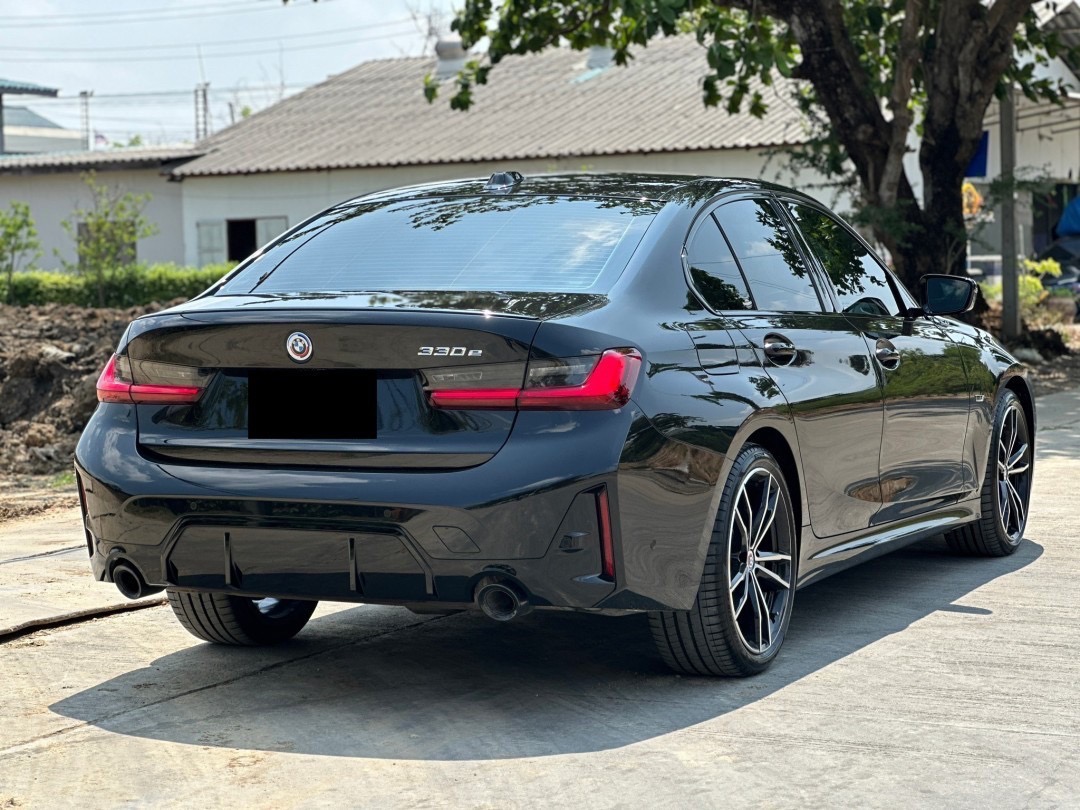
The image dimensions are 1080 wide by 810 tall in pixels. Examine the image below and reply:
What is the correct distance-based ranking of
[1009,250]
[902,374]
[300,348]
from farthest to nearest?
1. [1009,250]
2. [902,374]
3. [300,348]

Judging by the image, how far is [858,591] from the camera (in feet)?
22.3

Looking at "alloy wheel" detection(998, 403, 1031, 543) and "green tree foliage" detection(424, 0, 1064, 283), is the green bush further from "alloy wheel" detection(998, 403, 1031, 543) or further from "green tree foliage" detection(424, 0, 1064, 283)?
→ "alloy wheel" detection(998, 403, 1031, 543)

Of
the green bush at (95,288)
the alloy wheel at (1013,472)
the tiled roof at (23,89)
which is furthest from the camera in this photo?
the tiled roof at (23,89)

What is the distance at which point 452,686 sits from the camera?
17.1 ft

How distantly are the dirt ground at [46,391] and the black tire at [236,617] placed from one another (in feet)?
12.7

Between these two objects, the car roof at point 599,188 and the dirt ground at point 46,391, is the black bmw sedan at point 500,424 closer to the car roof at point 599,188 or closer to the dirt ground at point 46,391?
the car roof at point 599,188

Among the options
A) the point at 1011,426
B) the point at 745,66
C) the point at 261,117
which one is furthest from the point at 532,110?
the point at 1011,426

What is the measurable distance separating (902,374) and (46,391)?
8909 millimetres

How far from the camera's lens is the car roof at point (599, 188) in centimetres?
566

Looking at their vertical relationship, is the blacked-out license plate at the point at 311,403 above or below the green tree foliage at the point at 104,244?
below

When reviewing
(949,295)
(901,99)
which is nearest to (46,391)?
(949,295)

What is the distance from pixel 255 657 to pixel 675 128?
28266 mm

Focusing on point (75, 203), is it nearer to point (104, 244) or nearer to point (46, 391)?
point (104, 244)

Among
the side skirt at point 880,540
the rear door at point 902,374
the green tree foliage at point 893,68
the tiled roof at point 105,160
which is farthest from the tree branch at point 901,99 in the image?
the tiled roof at point 105,160
